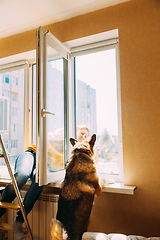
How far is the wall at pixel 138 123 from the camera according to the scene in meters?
1.85

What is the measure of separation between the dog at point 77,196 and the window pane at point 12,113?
1367 millimetres

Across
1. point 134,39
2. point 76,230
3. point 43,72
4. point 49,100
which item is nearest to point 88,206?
point 76,230

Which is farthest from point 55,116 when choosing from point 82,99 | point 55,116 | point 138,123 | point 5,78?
point 5,78

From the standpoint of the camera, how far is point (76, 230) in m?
1.48

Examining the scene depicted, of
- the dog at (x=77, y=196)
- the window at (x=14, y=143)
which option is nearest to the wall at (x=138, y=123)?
the dog at (x=77, y=196)

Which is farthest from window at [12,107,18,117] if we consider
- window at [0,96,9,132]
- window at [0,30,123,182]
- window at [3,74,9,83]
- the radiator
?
the radiator

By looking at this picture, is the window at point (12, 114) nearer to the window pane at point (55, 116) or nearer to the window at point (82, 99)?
the window at point (82, 99)

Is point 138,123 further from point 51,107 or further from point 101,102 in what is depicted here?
point 51,107

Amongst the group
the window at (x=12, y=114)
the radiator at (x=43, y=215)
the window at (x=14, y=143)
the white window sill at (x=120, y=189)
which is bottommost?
the radiator at (x=43, y=215)

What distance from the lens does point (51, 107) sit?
2.06m

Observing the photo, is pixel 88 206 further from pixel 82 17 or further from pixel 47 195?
pixel 82 17

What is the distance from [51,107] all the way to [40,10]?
1.11m

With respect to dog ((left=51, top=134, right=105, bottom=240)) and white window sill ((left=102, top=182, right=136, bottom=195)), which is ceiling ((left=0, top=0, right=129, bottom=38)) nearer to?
dog ((left=51, top=134, right=105, bottom=240))

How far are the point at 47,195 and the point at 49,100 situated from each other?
106 cm
